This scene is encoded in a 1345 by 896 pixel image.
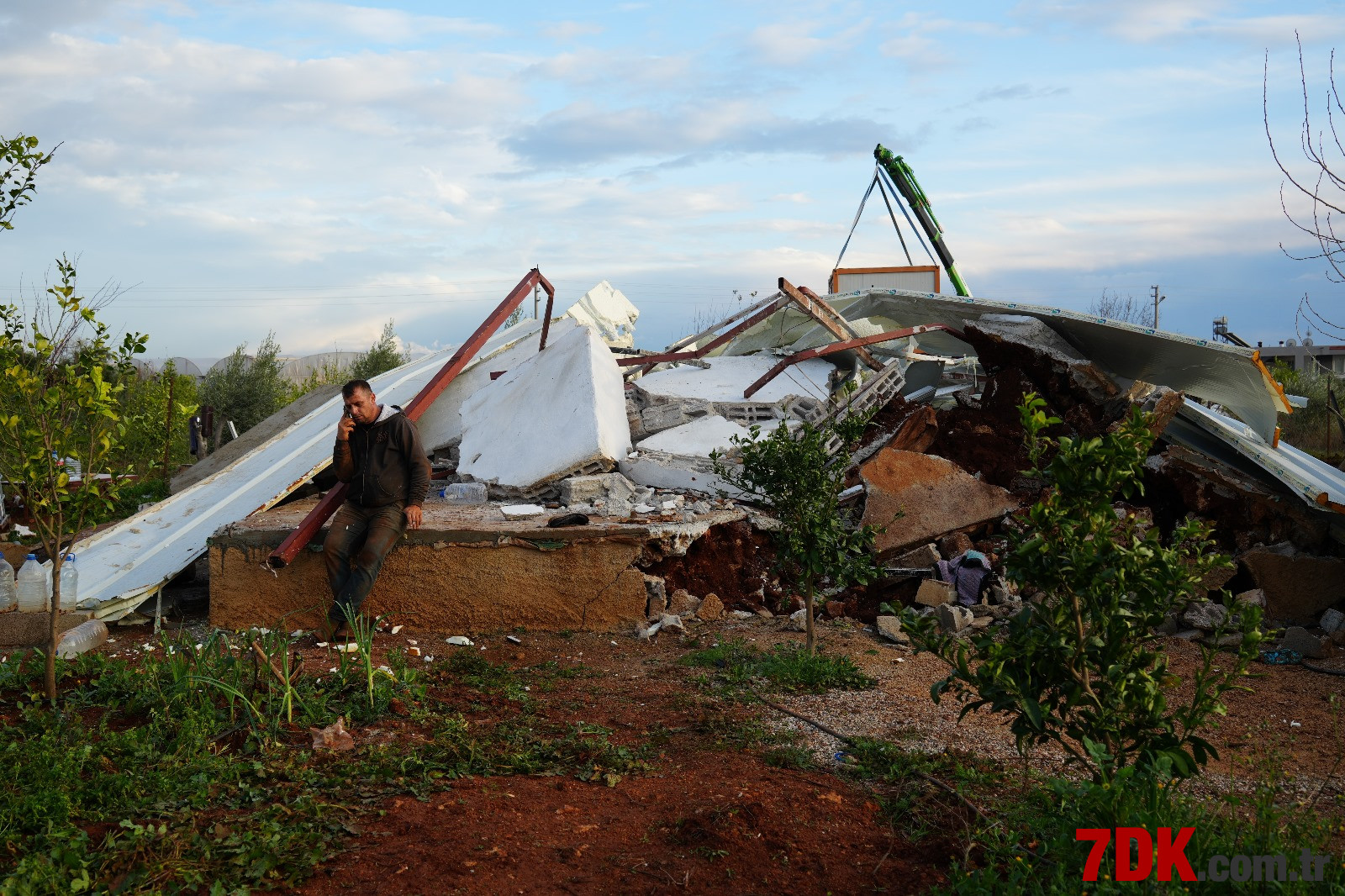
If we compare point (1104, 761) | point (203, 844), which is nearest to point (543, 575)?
point (203, 844)

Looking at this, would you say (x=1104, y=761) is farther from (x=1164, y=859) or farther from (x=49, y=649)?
(x=49, y=649)

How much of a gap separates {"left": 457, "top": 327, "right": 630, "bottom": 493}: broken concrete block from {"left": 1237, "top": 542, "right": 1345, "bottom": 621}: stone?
473 cm

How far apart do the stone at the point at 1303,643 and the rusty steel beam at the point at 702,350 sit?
5.27 metres

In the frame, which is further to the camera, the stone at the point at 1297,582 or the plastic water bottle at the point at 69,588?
the stone at the point at 1297,582

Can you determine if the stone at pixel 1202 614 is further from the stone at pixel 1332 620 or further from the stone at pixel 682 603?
the stone at pixel 682 603

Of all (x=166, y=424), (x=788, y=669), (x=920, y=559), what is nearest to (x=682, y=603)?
(x=788, y=669)

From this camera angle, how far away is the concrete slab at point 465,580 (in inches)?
243

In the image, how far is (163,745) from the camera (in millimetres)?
3807

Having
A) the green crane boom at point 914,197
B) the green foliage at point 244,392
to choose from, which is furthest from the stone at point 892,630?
the green foliage at point 244,392

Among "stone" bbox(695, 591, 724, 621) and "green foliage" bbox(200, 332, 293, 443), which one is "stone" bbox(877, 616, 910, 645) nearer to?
"stone" bbox(695, 591, 724, 621)

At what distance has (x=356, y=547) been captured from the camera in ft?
19.9

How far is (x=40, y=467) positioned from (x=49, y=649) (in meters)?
0.84

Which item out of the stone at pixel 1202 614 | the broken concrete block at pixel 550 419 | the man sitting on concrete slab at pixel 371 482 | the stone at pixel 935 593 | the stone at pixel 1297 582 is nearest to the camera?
the man sitting on concrete slab at pixel 371 482

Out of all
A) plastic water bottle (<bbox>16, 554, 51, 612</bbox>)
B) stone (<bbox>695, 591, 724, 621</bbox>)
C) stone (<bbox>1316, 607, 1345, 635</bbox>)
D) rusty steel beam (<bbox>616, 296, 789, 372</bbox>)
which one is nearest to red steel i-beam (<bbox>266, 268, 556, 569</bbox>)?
rusty steel beam (<bbox>616, 296, 789, 372</bbox>)
